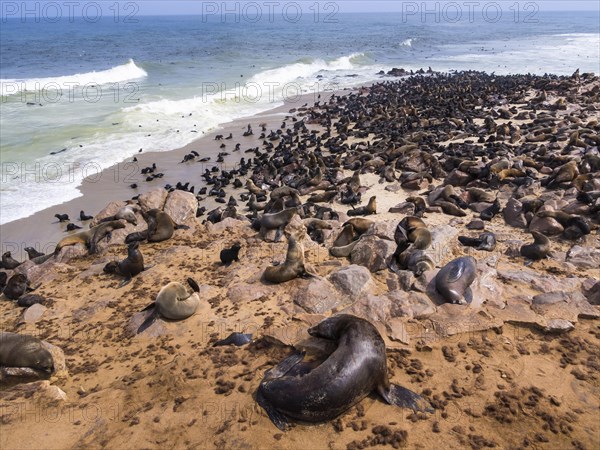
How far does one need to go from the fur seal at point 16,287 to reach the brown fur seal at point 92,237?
1.43 metres

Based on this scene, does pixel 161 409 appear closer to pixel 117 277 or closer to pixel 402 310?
pixel 402 310

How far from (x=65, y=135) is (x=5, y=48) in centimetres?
4658

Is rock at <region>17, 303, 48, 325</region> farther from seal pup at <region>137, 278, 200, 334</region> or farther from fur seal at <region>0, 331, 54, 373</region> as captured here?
seal pup at <region>137, 278, 200, 334</region>

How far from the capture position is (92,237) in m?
8.93

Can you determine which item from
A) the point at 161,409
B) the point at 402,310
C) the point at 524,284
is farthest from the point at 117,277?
the point at 524,284

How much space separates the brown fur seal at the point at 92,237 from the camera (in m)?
8.81

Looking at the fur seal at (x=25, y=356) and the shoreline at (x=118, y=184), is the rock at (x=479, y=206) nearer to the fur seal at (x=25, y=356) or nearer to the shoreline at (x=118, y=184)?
the shoreline at (x=118, y=184)

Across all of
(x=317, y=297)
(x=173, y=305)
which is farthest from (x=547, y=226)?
(x=173, y=305)

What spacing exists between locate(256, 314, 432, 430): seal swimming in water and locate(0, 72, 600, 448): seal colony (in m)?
0.02

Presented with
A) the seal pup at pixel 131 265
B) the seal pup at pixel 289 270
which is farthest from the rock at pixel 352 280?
the seal pup at pixel 131 265

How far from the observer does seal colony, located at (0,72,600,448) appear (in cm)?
409

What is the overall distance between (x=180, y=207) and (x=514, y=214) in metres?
7.01

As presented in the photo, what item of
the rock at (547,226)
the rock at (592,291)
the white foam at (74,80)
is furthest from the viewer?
the white foam at (74,80)

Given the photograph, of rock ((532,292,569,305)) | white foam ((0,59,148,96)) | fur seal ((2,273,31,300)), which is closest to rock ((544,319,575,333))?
rock ((532,292,569,305))
